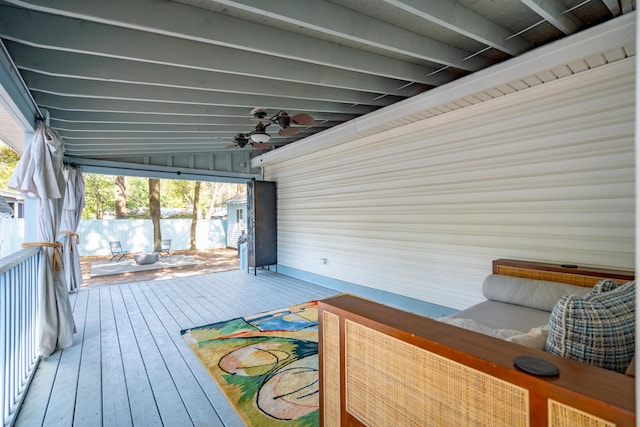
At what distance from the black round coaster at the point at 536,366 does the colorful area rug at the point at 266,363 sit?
165cm

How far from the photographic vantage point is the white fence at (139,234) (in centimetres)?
1117

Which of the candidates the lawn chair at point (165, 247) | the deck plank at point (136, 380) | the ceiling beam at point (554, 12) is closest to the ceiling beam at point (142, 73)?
the ceiling beam at point (554, 12)

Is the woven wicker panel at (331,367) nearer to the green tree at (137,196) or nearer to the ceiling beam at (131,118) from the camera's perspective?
the ceiling beam at (131,118)

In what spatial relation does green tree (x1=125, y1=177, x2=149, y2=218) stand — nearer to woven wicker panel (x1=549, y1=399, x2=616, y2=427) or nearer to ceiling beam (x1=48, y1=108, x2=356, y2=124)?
ceiling beam (x1=48, y1=108, x2=356, y2=124)

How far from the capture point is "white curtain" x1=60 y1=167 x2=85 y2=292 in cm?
550

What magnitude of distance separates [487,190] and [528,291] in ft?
4.33

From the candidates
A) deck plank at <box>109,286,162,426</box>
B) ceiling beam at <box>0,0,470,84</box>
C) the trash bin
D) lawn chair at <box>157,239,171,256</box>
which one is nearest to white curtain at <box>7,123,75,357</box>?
deck plank at <box>109,286,162,426</box>

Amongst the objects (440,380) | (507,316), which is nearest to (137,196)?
(507,316)

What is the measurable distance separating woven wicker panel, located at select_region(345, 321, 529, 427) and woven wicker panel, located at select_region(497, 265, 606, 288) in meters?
2.35

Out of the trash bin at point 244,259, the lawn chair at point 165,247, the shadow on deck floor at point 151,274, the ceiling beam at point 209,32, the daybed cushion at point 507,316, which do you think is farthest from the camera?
the lawn chair at point 165,247

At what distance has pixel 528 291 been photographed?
9.19 feet

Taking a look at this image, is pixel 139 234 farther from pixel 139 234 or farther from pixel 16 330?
pixel 16 330

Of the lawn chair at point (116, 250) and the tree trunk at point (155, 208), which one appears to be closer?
the lawn chair at point (116, 250)

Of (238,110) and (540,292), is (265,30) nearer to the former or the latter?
(238,110)
